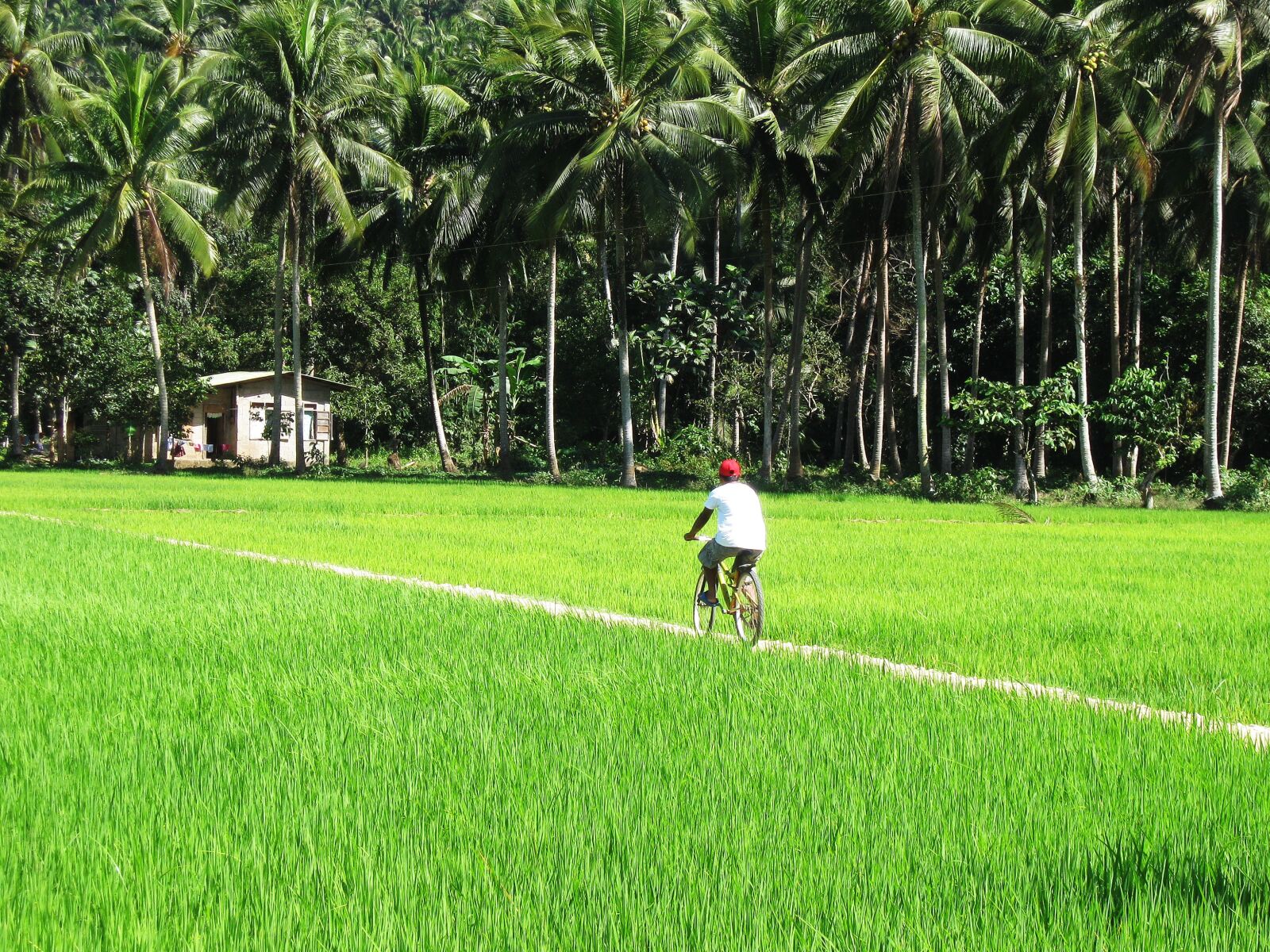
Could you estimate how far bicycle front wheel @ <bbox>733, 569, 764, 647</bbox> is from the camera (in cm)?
722

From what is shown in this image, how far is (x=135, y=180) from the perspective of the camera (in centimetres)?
3144

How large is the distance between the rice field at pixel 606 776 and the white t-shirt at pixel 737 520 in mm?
706

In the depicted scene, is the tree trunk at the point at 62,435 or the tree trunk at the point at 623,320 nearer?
the tree trunk at the point at 623,320

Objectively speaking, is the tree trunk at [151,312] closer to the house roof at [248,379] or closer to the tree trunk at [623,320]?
the house roof at [248,379]

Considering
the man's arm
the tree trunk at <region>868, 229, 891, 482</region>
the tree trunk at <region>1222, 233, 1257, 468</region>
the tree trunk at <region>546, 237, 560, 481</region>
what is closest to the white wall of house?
the tree trunk at <region>546, 237, 560, 481</region>

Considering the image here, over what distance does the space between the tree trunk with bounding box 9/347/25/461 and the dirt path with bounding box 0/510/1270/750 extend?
28048mm

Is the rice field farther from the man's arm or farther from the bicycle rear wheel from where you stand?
the man's arm

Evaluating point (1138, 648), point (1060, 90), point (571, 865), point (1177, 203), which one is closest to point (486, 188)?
point (1060, 90)

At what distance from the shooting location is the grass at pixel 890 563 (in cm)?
691

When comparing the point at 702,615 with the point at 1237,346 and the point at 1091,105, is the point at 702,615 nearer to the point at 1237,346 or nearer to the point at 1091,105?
the point at 1091,105

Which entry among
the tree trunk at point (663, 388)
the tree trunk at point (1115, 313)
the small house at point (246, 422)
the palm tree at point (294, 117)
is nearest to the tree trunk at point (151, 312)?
the palm tree at point (294, 117)

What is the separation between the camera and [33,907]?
291 centimetres

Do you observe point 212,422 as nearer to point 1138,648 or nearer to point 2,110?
point 2,110

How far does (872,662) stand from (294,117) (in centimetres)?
2800
